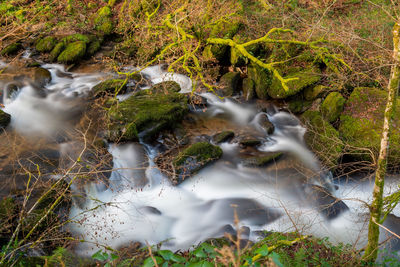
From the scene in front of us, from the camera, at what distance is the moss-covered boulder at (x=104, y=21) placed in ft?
42.7

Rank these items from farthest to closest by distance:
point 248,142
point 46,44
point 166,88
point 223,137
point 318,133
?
→ point 46,44 < point 166,88 < point 223,137 < point 248,142 < point 318,133

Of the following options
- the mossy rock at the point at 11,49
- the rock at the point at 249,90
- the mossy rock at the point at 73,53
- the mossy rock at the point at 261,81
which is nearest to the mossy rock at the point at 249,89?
the rock at the point at 249,90

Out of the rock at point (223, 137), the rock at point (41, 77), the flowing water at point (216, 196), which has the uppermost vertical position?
the rock at point (41, 77)

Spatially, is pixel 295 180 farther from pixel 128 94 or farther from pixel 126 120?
pixel 128 94

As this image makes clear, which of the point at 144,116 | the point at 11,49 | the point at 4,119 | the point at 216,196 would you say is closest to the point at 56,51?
the point at 11,49

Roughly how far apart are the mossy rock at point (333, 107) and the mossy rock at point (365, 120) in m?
0.15

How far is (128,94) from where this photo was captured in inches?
380

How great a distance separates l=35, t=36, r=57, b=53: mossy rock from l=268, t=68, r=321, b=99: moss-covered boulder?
8.93 meters

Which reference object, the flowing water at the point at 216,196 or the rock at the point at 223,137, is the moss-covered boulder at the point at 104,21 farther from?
the rock at the point at 223,137

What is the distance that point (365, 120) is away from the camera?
24.9 feet

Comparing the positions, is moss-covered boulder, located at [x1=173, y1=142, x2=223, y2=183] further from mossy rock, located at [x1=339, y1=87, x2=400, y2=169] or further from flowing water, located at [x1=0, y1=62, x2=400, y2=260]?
mossy rock, located at [x1=339, y1=87, x2=400, y2=169]

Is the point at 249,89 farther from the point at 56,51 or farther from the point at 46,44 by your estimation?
the point at 46,44

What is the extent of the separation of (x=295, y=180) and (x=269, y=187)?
1.99 feet

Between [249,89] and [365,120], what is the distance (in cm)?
349
